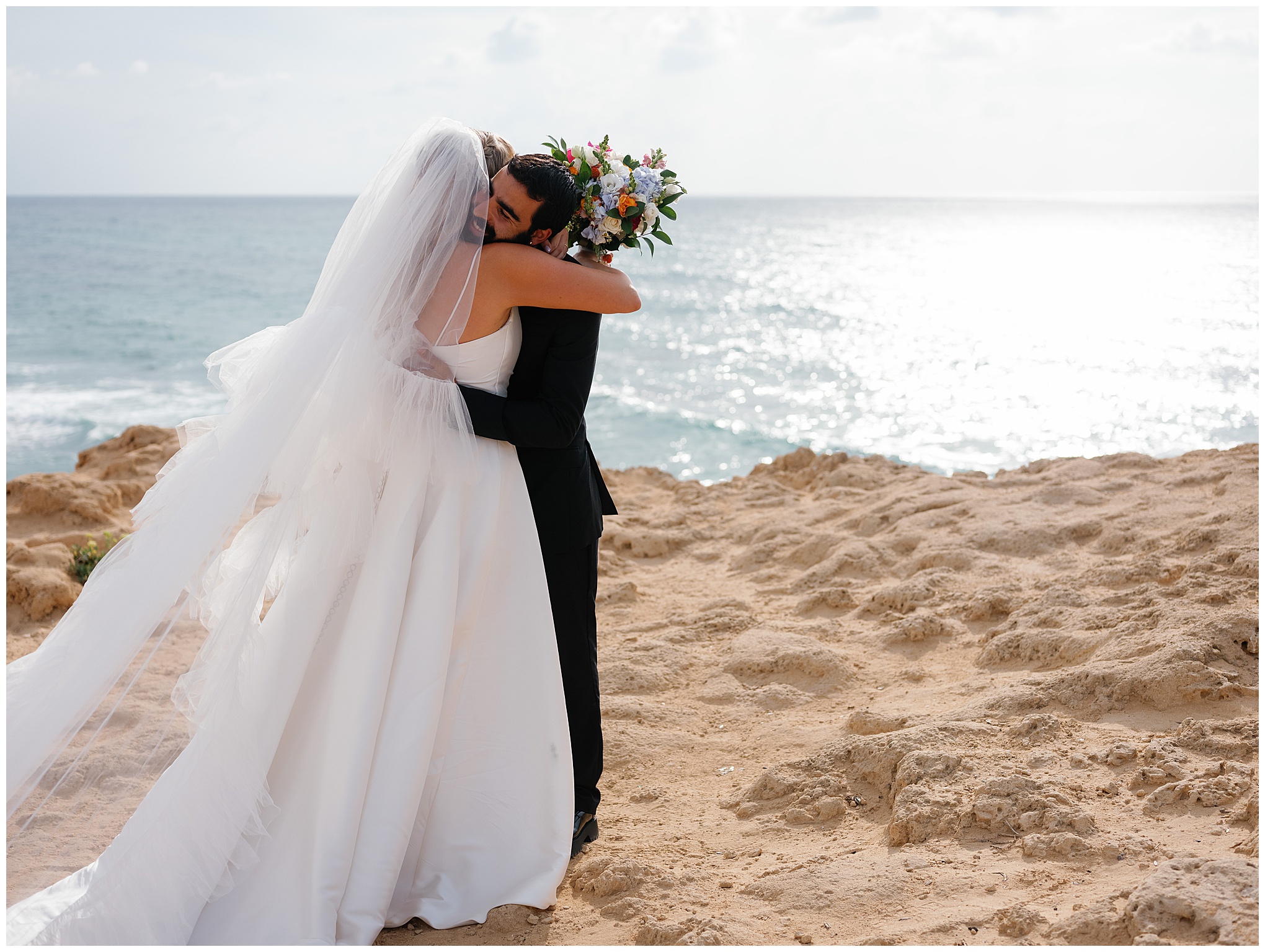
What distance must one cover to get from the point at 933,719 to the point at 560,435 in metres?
1.90

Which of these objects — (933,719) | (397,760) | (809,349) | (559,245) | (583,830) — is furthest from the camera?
(809,349)

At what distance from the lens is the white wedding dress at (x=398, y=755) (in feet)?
8.39

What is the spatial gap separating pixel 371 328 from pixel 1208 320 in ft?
83.7

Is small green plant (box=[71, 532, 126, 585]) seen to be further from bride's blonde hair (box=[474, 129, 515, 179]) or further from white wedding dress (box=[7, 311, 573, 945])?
bride's blonde hair (box=[474, 129, 515, 179])

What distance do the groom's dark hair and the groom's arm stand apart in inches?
12.3

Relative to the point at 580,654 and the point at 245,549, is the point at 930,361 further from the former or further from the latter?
the point at 245,549

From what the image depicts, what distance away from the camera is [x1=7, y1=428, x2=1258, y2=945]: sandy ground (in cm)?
250

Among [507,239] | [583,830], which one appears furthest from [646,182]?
[583,830]

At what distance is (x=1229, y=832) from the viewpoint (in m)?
2.50

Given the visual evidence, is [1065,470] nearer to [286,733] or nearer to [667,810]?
[667,810]

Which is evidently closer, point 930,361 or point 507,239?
point 507,239

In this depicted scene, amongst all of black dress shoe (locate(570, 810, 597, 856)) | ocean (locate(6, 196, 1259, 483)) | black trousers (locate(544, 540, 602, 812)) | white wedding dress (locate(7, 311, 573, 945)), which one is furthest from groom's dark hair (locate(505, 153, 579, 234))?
ocean (locate(6, 196, 1259, 483))

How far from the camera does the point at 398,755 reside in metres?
2.72

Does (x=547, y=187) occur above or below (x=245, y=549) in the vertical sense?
above
